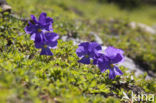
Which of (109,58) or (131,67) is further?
(131,67)

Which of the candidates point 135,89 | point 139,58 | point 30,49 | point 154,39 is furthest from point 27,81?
point 154,39

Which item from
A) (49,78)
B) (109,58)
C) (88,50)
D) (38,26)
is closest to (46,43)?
(38,26)

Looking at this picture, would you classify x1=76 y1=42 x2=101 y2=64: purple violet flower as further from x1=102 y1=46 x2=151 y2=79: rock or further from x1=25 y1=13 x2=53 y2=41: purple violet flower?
x1=102 y1=46 x2=151 y2=79: rock

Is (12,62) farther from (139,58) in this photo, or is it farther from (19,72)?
(139,58)

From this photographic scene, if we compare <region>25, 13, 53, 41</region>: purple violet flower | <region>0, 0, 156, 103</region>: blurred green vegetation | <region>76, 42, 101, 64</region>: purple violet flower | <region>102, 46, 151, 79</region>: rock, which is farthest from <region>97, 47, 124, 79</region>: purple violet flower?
<region>102, 46, 151, 79</region>: rock

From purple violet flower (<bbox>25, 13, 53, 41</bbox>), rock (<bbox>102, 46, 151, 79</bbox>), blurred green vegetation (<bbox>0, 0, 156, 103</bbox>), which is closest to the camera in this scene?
blurred green vegetation (<bbox>0, 0, 156, 103</bbox>)

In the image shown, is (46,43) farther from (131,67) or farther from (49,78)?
(131,67)

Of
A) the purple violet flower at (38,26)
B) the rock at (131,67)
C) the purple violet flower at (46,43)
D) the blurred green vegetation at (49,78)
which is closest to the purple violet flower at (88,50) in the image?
the blurred green vegetation at (49,78)

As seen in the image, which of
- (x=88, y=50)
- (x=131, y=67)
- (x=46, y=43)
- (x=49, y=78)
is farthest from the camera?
(x=131, y=67)

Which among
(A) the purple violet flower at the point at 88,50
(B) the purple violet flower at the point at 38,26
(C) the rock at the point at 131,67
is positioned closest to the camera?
(B) the purple violet flower at the point at 38,26

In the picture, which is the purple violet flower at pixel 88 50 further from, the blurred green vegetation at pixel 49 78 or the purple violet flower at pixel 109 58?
the blurred green vegetation at pixel 49 78
